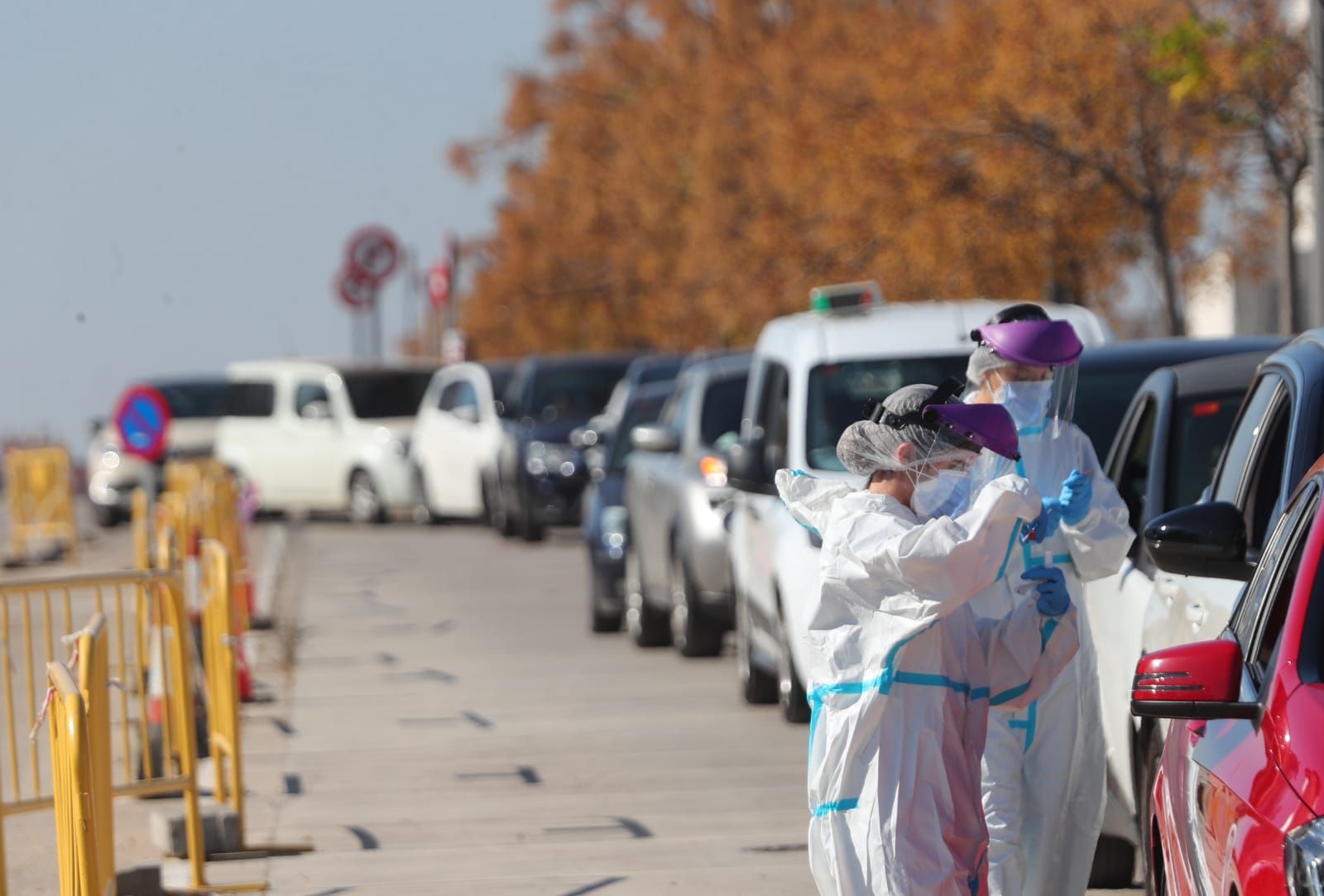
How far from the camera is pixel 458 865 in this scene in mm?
7680

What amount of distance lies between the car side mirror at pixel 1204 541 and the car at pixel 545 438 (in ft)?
65.6

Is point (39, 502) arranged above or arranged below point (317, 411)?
below

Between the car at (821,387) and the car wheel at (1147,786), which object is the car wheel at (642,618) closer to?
the car at (821,387)

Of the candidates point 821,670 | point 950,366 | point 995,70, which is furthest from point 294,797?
point 995,70

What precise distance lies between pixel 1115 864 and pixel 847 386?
3.84 meters

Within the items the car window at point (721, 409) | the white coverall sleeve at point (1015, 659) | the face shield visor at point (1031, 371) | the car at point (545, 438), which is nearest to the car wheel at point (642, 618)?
the car window at point (721, 409)

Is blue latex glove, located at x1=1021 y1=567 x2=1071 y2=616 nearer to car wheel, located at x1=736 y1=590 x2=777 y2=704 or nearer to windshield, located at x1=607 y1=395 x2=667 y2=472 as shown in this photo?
car wheel, located at x1=736 y1=590 x2=777 y2=704

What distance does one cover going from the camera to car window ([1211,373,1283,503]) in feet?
18.3

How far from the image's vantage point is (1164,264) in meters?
18.6

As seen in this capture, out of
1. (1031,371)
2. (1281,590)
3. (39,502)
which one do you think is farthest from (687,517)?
(39,502)

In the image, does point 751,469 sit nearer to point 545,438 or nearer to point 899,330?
point 899,330

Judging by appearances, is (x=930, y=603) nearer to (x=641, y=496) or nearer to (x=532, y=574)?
(x=641, y=496)

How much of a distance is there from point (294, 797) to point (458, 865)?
6.77ft

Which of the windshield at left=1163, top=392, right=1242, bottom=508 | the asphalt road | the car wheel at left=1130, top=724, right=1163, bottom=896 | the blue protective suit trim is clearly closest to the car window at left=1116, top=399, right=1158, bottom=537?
the windshield at left=1163, top=392, right=1242, bottom=508
